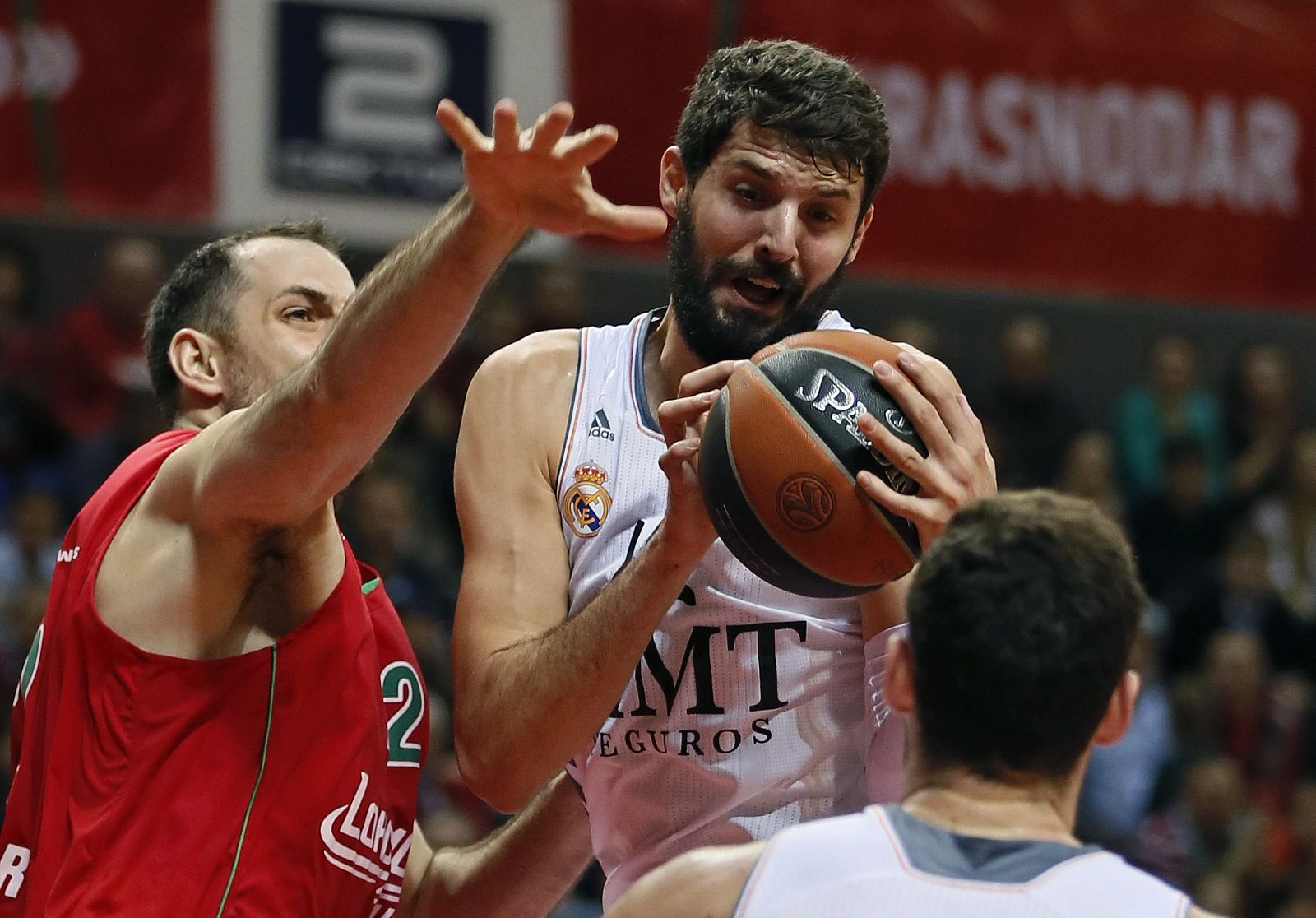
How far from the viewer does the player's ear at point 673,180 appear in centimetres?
417

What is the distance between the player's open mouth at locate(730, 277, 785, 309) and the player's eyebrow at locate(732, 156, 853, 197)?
21 cm

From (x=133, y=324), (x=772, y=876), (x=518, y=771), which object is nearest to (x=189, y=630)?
(x=518, y=771)

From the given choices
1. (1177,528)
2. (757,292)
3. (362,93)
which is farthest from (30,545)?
(1177,528)

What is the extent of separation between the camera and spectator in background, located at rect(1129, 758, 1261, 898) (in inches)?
399

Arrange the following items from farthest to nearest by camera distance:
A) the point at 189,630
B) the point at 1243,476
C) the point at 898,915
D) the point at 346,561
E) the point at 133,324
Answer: the point at 1243,476, the point at 133,324, the point at 346,561, the point at 189,630, the point at 898,915

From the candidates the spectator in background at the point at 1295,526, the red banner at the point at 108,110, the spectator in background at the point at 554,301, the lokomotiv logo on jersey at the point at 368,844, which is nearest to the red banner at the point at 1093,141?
the spectator in background at the point at 1295,526

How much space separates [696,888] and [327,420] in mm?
1110

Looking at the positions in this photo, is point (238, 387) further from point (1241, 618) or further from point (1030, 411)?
point (1241, 618)

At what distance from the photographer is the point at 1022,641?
2668 millimetres

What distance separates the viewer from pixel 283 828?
3.84m

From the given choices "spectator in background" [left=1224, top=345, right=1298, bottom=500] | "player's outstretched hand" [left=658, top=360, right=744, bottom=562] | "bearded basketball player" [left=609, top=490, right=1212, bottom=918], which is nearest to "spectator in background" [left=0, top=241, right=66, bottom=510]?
"player's outstretched hand" [left=658, top=360, right=744, bottom=562]

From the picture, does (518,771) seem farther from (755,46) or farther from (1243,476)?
(1243,476)

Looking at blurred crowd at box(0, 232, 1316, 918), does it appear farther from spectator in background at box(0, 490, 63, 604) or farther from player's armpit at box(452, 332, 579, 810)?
player's armpit at box(452, 332, 579, 810)

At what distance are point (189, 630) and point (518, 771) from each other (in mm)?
715
